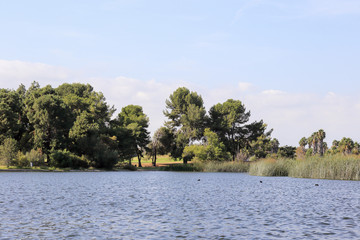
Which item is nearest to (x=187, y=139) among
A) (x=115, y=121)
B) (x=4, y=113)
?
(x=115, y=121)

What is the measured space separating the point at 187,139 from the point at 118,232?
99.3 m

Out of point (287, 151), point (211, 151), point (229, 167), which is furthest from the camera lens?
point (287, 151)

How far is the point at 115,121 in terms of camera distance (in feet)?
388

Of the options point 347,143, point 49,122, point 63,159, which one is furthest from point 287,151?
point 49,122

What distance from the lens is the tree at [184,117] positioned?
11562cm

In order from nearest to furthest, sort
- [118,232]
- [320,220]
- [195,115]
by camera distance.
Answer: [118,232]
[320,220]
[195,115]

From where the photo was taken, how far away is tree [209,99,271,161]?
4665 inches

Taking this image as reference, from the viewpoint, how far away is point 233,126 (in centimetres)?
12100

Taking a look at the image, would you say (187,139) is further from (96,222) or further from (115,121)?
(96,222)

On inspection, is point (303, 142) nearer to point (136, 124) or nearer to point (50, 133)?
point (136, 124)

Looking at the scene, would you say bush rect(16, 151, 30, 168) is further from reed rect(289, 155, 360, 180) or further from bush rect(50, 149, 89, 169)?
reed rect(289, 155, 360, 180)

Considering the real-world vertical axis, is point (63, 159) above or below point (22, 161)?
above

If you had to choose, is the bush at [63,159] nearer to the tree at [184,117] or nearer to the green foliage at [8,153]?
the green foliage at [8,153]

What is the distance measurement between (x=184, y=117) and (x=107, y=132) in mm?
21169
